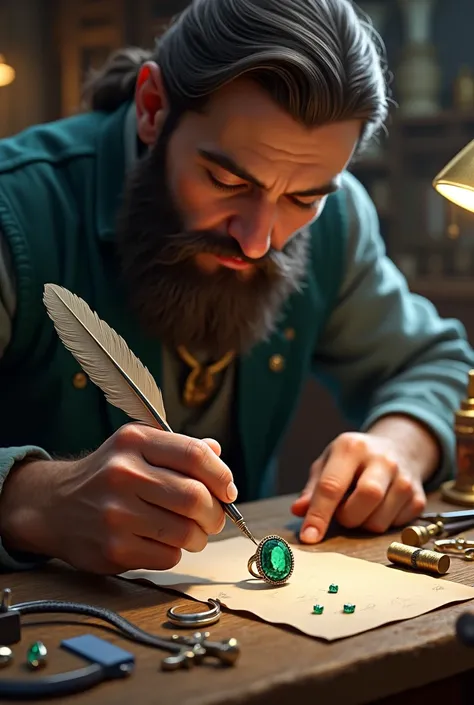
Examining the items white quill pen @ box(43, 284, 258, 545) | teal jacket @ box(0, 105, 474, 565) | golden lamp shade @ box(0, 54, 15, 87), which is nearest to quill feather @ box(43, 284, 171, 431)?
white quill pen @ box(43, 284, 258, 545)

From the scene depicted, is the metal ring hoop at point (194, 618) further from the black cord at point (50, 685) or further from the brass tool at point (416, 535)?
the brass tool at point (416, 535)

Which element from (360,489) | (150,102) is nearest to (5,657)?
(360,489)

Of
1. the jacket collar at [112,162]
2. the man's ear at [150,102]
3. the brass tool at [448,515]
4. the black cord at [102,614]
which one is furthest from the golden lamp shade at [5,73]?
the black cord at [102,614]

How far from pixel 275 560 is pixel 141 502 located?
19 cm

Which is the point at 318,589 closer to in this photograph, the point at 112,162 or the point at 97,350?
the point at 97,350

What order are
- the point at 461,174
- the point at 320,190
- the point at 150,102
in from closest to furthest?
the point at 461,174 < the point at 320,190 < the point at 150,102

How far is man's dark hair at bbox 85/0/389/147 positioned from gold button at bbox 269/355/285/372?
0.55m

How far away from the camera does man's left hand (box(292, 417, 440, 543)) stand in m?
1.58

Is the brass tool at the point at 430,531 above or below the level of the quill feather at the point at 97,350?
below

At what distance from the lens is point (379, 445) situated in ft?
5.56

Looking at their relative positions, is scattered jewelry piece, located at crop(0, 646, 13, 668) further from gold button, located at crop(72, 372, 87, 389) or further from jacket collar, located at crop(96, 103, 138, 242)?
jacket collar, located at crop(96, 103, 138, 242)

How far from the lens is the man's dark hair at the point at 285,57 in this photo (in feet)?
5.17

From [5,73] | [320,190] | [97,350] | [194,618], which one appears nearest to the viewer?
[194,618]

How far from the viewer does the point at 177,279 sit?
1789 millimetres
